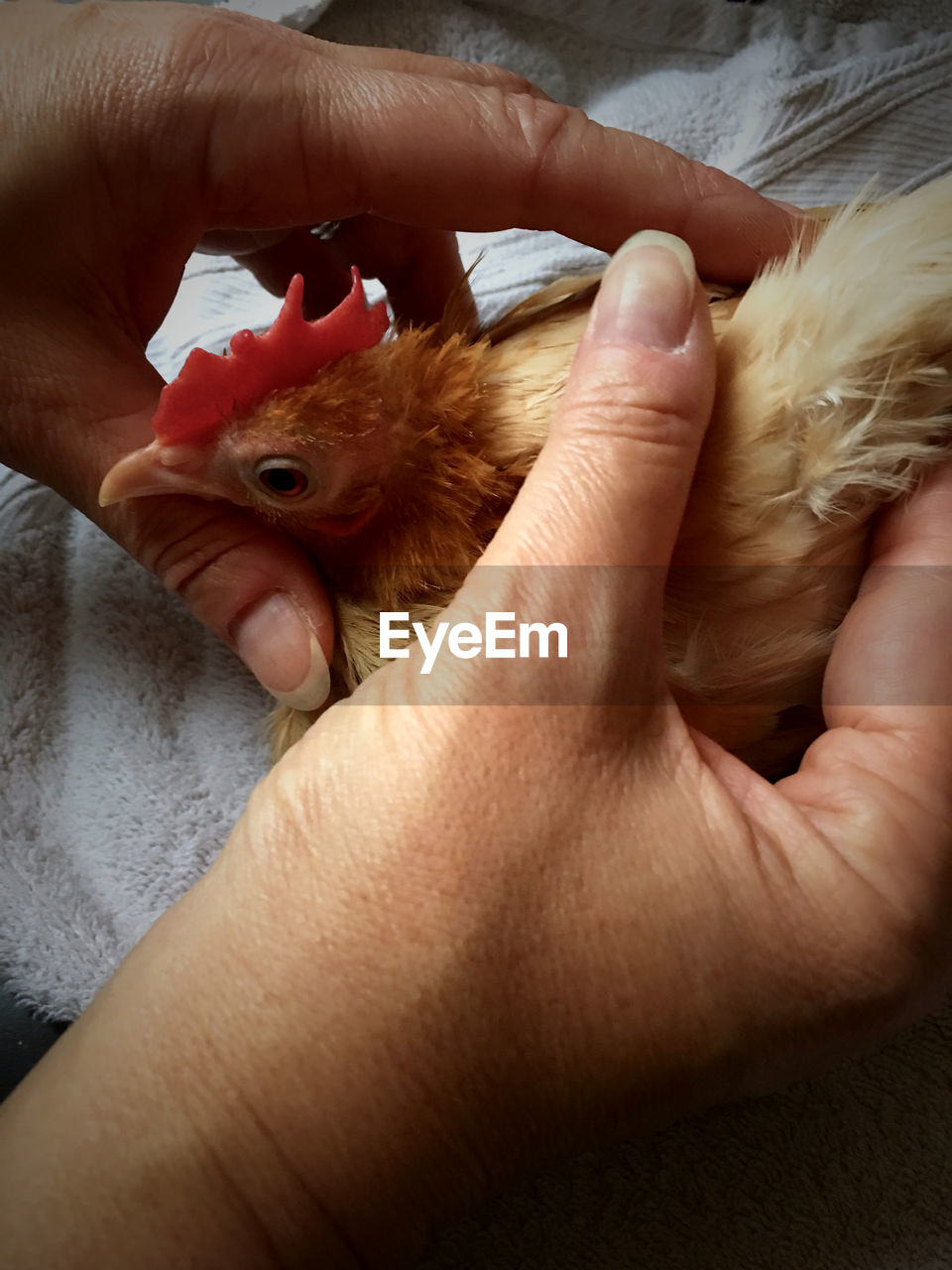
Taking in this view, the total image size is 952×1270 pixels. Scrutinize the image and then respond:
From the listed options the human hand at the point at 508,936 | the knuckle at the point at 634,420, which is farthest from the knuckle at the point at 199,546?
the knuckle at the point at 634,420

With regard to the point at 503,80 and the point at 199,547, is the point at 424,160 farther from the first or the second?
the point at 199,547

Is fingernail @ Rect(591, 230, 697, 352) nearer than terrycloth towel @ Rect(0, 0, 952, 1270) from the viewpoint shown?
Yes

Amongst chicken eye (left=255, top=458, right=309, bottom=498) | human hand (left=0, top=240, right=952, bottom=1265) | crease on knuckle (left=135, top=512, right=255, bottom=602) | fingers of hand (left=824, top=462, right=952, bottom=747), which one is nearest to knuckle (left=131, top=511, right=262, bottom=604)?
crease on knuckle (left=135, top=512, right=255, bottom=602)

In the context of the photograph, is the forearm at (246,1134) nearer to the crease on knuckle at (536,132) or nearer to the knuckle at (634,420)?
the knuckle at (634,420)

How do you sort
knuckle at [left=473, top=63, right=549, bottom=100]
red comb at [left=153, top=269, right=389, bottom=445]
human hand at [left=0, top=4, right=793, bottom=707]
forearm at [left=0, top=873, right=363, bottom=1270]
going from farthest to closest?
knuckle at [left=473, top=63, right=549, bottom=100]
human hand at [left=0, top=4, right=793, bottom=707]
red comb at [left=153, top=269, right=389, bottom=445]
forearm at [left=0, top=873, right=363, bottom=1270]

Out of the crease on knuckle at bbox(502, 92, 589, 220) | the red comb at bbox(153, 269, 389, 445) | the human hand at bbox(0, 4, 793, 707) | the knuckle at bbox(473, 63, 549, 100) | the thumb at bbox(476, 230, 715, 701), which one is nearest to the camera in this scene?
the thumb at bbox(476, 230, 715, 701)

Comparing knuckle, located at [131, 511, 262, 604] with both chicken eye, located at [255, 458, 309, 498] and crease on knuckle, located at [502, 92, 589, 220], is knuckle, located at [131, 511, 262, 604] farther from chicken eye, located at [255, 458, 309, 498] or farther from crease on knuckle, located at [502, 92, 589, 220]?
crease on knuckle, located at [502, 92, 589, 220]

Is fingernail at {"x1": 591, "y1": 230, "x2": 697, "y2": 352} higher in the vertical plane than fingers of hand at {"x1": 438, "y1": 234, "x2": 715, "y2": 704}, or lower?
higher
